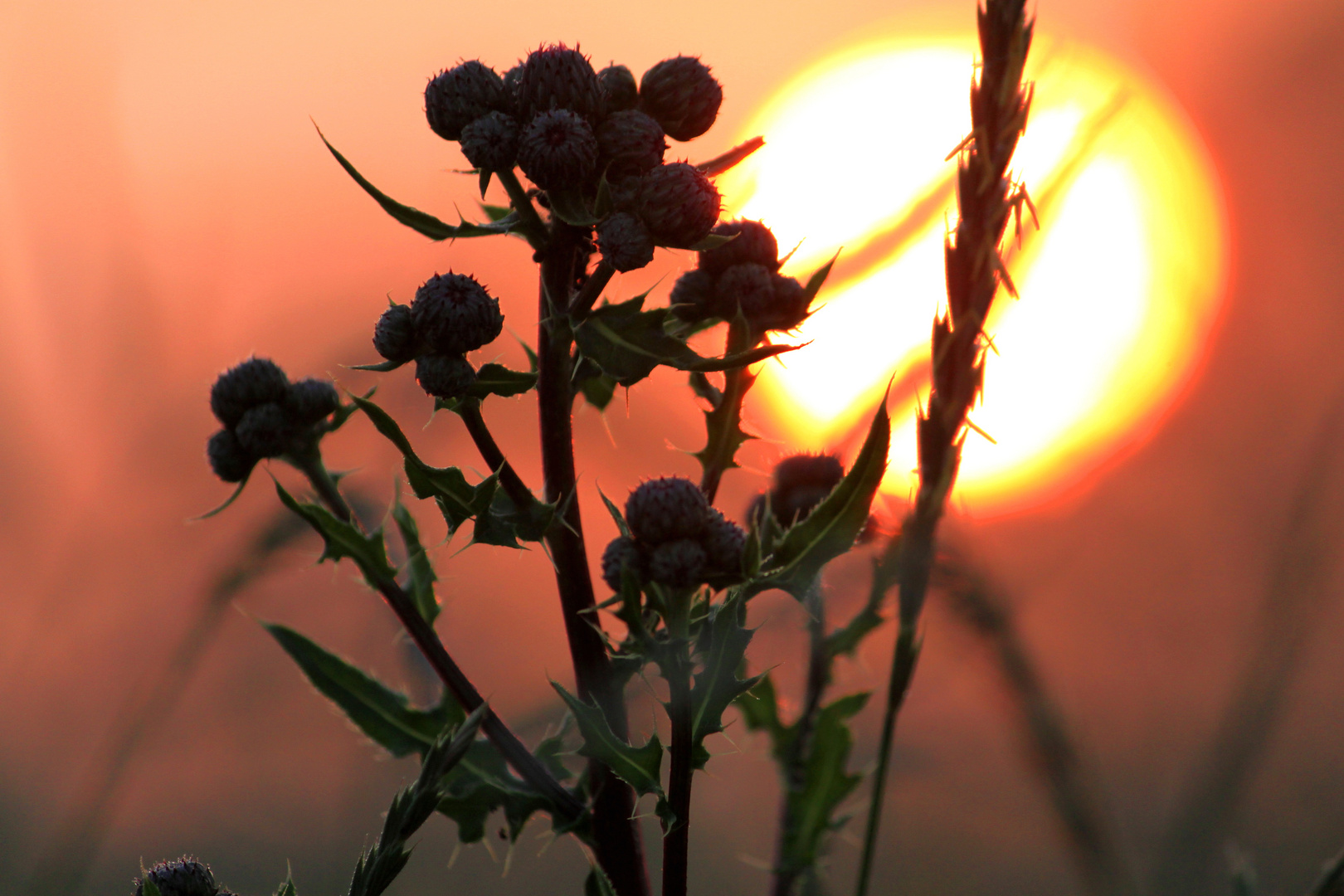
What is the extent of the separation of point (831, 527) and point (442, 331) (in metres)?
0.68

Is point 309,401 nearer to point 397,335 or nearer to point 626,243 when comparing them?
point 397,335

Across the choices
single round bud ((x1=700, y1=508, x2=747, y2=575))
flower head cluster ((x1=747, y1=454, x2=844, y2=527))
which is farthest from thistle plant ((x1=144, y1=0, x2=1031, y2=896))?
Result: flower head cluster ((x1=747, y1=454, x2=844, y2=527))

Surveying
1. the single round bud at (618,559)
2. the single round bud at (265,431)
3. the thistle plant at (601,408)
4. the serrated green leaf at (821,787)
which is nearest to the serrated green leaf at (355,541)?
the thistle plant at (601,408)

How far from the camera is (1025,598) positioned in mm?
1805

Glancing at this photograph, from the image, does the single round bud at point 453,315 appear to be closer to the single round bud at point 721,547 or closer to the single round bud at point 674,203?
the single round bud at point 674,203

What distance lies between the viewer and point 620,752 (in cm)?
126

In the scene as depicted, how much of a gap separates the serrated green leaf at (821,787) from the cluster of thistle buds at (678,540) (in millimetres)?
789

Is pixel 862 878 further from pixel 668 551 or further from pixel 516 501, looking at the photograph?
pixel 516 501

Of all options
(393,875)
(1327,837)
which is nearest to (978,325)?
(393,875)

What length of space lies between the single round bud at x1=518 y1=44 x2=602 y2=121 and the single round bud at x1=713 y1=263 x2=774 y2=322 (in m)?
0.39

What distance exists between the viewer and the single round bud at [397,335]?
1.51 meters

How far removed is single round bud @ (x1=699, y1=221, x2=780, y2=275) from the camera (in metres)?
1.72

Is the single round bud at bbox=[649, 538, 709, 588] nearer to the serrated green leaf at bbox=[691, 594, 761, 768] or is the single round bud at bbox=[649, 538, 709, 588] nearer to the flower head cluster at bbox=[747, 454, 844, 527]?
the serrated green leaf at bbox=[691, 594, 761, 768]

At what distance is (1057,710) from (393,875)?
1.05 m
